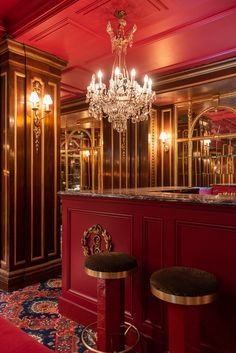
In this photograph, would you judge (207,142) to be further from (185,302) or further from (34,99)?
(185,302)

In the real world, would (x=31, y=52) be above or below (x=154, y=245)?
above

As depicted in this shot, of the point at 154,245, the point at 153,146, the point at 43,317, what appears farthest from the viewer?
the point at 153,146

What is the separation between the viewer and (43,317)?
304 cm

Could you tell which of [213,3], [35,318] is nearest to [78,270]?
[35,318]

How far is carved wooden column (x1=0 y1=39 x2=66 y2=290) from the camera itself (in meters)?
3.92

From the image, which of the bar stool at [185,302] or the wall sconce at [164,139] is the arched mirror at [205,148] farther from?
the bar stool at [185,302]

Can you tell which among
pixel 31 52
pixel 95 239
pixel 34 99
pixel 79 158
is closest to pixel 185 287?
pixel 95 239

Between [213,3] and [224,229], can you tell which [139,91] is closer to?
[213,3]

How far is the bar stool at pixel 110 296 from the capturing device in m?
2.06

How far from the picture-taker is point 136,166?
707cm

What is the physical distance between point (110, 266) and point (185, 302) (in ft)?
2.17

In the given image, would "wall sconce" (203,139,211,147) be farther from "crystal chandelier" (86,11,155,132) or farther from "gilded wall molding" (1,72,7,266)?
"gilded wall molding" (1,72,7,266)

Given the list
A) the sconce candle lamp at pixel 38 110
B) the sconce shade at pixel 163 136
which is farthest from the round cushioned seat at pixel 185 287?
the sconce shade at pixel 163 136

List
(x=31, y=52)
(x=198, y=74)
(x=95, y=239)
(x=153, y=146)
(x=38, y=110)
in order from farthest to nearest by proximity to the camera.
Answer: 1. (x=153, y=146)
2. (x=198, y=74)
3. (x=38, y=110)
4. (x=31, y=52)
5. (x=95, y=239)
